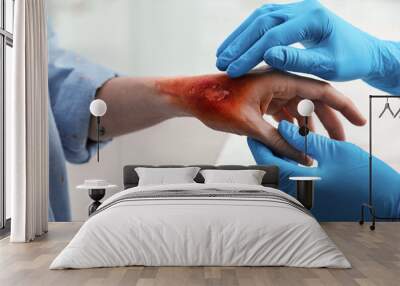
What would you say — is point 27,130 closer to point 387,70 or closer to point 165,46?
point 165,46

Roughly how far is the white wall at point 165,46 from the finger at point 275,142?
35cm

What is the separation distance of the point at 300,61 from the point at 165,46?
175 cm

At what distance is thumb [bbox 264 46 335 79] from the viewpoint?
7391mm

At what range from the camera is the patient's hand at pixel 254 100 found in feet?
24.6

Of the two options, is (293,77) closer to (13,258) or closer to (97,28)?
(97,28)

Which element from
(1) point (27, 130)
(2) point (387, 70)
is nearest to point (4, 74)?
(1) point (27, 130)

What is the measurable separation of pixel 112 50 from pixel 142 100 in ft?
2.49

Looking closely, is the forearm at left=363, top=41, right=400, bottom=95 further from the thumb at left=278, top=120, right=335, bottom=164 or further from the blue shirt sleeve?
the blue shirt sleeve

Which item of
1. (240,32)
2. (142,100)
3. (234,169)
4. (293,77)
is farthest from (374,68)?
(142,100)

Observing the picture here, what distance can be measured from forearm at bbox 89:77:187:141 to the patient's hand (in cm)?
14

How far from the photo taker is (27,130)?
604 centimetres

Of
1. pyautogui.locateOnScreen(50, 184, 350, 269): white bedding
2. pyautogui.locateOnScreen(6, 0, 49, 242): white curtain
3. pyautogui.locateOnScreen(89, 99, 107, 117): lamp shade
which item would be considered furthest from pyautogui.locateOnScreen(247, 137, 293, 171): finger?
pyautogui.locateOnScreen(50, 184, 350, 269): white bedding

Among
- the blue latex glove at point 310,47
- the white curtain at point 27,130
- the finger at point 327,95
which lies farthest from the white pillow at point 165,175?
the finger at point 327,95

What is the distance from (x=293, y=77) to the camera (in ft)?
24.6
